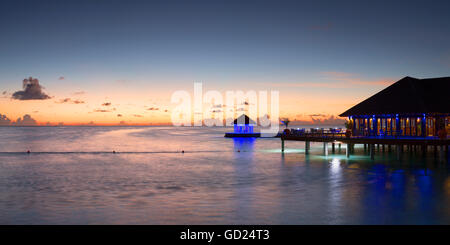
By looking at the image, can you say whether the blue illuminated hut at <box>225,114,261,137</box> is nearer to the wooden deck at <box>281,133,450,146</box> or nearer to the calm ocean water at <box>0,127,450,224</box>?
the wooden deck at <box>281,133,450,146</box>

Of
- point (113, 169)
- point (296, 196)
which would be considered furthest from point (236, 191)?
point (113, 169)

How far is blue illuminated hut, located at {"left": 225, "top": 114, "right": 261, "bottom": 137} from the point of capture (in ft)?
318

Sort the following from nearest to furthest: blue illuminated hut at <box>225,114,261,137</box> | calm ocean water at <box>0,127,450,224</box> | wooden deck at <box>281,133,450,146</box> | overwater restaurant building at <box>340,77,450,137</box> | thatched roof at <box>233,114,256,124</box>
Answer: calm ocean water at <box>0,127,450,224</box> → wooden deck at <box>281,133,450,146</box> → overwater restaurant building at <box>340,77,450,137</box> → thatched roof at <box>233,114,256,124</box> → blue illuminated hut at <box>225,114,261,137</box>

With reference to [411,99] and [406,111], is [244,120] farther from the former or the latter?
[406,111]

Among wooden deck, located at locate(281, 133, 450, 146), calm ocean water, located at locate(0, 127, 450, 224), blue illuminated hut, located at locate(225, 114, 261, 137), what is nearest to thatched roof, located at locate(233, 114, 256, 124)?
blue illuminated hut, located at locate(225, 114, 261, 137)

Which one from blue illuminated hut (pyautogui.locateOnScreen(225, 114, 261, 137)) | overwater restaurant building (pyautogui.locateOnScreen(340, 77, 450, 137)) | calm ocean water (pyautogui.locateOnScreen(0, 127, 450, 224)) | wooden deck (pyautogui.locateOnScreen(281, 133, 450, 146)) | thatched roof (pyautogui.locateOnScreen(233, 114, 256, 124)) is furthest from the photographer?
blue illuminated hut (pyautogui.locateOnScreen(225, 114, 261, 137))

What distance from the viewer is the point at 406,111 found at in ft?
120

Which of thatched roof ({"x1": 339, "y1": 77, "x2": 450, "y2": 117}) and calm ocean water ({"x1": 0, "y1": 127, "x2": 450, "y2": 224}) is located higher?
thatched roof ({"x1": 339, "y1": 77, "x2": 450, "y2": 117})

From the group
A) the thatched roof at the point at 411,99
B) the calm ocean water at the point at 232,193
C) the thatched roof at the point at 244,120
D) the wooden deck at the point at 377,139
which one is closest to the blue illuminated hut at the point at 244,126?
the thatched roof at the point at 244,120

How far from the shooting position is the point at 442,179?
27766mm

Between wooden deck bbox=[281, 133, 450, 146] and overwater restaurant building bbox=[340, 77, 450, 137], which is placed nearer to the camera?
wooden deck bbox=[281, 133, 450, 146]

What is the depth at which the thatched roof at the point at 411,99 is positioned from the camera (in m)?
36.6
